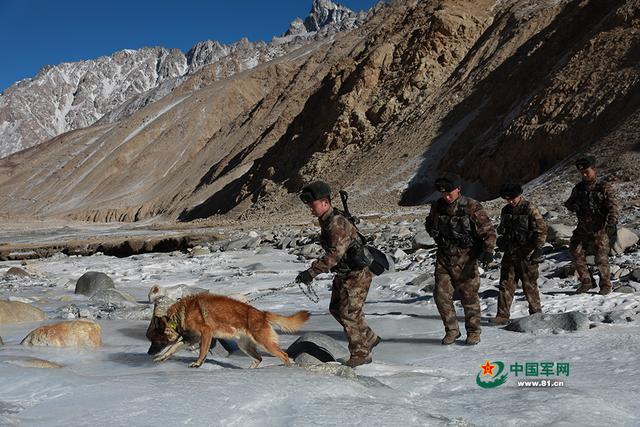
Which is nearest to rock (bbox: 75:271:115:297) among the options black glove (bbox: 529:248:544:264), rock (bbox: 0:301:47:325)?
rock (bbox: 0:301:47:325)

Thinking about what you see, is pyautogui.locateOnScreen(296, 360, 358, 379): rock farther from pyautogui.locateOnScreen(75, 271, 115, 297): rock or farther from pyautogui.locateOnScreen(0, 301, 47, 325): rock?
pyautogui.locateOnScreen(75, 271, 115, 297): rock

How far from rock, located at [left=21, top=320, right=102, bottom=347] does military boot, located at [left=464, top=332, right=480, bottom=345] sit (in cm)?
349

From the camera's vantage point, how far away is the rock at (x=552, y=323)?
20.2ft

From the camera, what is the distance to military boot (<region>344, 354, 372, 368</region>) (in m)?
5.24

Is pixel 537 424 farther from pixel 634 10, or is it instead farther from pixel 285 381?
pixel 634 10

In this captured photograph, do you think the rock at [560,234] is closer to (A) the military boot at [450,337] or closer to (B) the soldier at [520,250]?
(B) the soldier at [520,250]

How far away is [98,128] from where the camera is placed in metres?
128

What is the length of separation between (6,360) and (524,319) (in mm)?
4775

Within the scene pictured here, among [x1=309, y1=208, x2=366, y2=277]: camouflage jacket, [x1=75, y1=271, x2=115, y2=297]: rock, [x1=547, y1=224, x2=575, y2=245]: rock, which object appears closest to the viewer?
[x1=309, y1=208, x2=366, y2=277]: camouflage jacket

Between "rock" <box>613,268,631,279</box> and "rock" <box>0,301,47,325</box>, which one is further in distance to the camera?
"rock" <box>613,268,631,279</box>

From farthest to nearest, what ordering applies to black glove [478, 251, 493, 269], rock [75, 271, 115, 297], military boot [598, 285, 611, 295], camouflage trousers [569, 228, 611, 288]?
rock [75, 271, 115, 297] < camouflage trousers [569, 228, 611, 288] < military boot [598, 285, 611, 295] < black glove [478, 251, 493, 269]

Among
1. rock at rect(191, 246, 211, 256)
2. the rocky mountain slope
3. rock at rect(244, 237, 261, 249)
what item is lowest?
rock at rect(191, 246, 211, 256)

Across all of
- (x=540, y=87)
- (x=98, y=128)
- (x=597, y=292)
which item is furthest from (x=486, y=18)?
(x=98, y=128)

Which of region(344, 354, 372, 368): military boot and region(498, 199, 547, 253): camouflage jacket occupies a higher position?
region(498, 199, 547, 253): camouflage jacket
